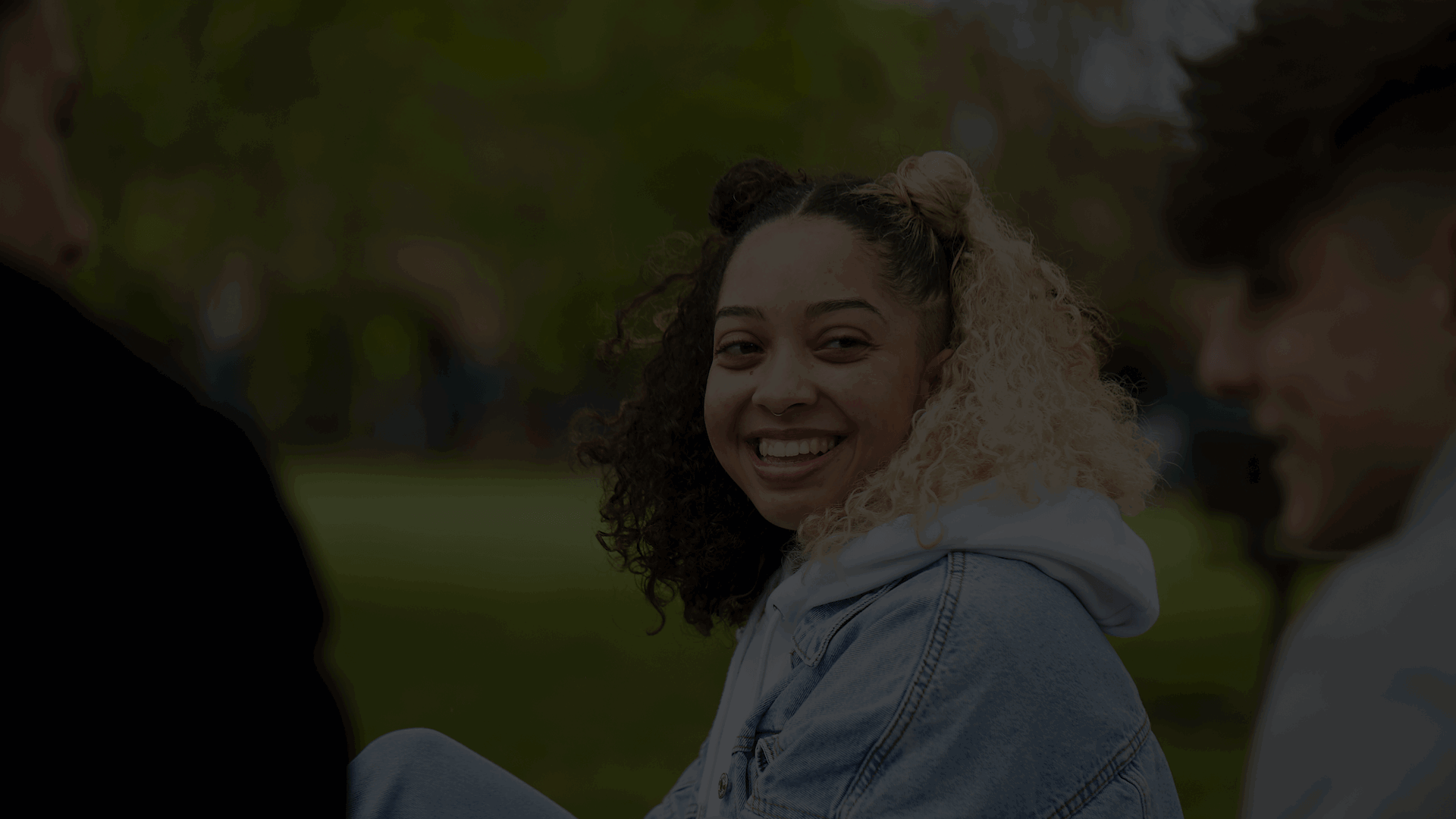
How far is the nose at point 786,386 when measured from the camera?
1835 millimetres

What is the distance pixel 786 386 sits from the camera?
1.84 m

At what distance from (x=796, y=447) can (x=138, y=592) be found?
110cm

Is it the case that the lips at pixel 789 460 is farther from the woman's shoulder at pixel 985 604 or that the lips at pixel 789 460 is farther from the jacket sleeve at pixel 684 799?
the jacket sleeve at pixel 684 799

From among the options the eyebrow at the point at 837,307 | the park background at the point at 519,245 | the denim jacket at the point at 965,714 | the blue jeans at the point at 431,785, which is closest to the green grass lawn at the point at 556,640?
the park background at the point at 519,245

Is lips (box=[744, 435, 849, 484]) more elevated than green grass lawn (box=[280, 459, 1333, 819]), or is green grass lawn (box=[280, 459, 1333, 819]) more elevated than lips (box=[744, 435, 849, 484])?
lips (box=[744, 435, 849, 484])

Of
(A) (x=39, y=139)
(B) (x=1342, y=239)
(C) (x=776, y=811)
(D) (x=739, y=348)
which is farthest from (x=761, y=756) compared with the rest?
(A) (x=39, y=139)

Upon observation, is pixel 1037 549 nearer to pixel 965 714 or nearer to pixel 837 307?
pixel 965 714

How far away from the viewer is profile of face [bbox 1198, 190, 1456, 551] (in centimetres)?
466

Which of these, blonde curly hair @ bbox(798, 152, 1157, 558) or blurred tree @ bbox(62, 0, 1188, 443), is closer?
blonde curly hair @ bbox(798, 152, 1157, 558)

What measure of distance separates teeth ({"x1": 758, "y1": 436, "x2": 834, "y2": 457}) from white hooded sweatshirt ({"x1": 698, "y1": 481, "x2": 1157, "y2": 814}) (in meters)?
0.24

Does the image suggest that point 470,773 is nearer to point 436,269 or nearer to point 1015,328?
point 1015,328

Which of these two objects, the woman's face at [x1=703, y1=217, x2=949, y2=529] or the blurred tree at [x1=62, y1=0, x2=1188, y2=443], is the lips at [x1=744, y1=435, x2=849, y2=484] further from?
the blurred tree at [x1=62, y1=0, x2=1188, y2=443]

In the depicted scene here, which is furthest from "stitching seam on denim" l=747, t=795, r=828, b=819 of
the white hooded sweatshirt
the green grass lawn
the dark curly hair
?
the green grass lawn

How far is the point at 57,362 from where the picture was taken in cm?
127
